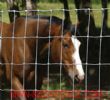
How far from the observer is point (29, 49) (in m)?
5.45

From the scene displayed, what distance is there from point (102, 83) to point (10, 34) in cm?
248

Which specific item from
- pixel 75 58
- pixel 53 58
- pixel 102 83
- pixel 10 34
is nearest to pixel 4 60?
pixel 10 34

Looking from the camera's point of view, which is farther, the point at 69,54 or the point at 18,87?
the point at 18,87

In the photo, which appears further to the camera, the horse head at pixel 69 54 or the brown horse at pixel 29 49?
the brown horse at pixel 29 49

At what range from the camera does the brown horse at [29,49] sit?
530 centimetres

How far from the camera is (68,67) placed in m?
5.10

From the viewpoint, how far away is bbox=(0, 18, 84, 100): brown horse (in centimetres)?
530

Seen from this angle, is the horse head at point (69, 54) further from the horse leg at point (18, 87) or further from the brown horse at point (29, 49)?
the horse leg at point (18, 87)

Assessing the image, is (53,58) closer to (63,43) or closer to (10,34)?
(63,43)

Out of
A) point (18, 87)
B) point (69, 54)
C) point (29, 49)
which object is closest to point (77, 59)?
point (69, 54)

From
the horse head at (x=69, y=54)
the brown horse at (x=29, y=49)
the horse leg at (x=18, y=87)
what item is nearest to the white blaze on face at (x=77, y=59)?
the horse head at (x=69, y=54)

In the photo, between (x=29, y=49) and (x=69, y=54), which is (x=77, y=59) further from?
(x=29, y=49)

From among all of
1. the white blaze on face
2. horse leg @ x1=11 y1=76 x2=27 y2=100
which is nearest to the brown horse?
horse leg @ x1=11 y1=76 x2=27 y2=100

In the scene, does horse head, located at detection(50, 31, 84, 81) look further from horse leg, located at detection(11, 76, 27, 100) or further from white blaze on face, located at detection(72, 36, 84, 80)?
horse leg, located at detection(11, 76, 27, 100)
